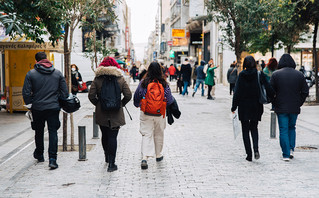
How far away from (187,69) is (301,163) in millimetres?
16791

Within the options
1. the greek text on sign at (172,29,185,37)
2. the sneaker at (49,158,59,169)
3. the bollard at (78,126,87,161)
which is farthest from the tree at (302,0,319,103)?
the greek text on sign at (172,29,185,37)

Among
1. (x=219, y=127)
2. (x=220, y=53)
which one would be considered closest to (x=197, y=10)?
(x=220, y=53)

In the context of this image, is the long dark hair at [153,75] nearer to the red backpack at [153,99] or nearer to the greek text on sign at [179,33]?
the red backpack at [153,99]

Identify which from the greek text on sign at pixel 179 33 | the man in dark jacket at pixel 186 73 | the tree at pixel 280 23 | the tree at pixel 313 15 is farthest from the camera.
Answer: the greek text on sign at pixel 179 33

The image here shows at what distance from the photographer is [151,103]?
7242 millimetres

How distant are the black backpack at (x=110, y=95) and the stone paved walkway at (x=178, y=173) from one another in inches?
39.8

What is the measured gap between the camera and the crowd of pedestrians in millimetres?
7016

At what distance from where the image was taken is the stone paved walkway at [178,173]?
5.91 m

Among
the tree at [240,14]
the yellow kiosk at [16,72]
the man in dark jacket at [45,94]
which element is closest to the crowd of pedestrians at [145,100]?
the man in dark jacket at [45,94]

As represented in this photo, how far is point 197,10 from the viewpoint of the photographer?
4031 cm

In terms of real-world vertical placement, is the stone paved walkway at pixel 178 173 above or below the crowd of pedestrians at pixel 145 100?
below

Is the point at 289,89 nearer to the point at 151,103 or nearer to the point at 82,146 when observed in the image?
the point at 151,103

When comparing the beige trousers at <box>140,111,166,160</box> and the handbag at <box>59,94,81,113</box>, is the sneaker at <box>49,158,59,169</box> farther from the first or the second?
the beige trousers at <box>140,111,166,160</box>

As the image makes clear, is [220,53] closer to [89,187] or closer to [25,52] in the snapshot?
[25,52]
